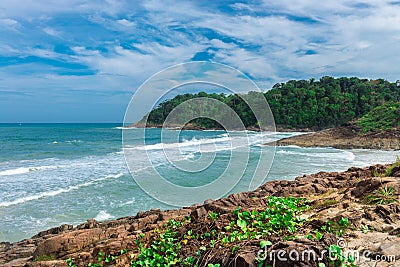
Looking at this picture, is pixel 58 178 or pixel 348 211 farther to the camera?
pixel 58 178

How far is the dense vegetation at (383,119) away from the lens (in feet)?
121

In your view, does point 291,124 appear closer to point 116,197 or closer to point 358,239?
point 116,197

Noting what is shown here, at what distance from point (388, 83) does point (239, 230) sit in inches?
3153

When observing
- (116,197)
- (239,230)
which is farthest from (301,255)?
(116,197)

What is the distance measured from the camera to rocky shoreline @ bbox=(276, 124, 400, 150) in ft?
105

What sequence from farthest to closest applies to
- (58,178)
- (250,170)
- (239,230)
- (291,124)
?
(291,124) → (250,170) → (58,178) → (239,230)

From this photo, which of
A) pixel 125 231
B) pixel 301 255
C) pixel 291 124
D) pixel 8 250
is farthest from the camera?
pixel 291 124

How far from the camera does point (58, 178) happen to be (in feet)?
54.0

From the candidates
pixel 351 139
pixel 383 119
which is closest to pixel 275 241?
pixel 351 139

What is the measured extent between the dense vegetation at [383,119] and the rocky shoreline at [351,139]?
141cm

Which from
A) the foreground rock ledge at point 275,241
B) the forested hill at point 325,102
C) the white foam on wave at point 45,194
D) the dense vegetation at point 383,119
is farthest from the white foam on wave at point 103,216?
the forested hill at point 325,102

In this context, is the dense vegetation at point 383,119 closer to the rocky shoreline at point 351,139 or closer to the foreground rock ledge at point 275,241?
the rocky shoreline at point 351,139

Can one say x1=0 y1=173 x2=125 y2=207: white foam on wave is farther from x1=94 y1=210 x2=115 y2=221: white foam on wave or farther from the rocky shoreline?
the rocky shoreline

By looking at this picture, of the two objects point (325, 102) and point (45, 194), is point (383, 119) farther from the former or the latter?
point (45, 194)
